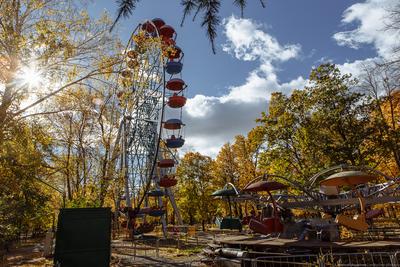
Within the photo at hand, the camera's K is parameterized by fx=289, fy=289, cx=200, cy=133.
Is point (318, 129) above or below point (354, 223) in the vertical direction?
above

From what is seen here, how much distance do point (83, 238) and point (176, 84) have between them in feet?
71.2

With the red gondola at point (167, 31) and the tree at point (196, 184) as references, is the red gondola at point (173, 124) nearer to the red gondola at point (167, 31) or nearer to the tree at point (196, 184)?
the red gondola at point (167, 31)

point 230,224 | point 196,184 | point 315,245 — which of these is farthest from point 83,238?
point 196,184

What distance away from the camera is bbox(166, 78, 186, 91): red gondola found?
2714 cm

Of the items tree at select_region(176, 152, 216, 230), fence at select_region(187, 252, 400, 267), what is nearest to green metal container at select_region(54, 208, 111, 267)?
fence at select_region(187, 252, 400, 267)

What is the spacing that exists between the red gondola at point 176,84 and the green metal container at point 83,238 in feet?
68.7

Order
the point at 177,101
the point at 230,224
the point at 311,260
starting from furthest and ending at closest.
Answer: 1. the point at 177,101
2. the point at 230,224
3. the point at 311,260

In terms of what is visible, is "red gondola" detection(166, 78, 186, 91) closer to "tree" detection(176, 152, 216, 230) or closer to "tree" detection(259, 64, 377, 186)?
"tree" detection(259, 64, 377, 186)

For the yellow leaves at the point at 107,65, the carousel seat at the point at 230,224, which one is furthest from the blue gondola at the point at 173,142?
the yellow leaves at the point at 107,65

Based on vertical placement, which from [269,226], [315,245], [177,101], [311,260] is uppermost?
[177,101]

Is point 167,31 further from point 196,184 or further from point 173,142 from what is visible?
point 196,184

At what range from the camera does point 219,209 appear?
138ft

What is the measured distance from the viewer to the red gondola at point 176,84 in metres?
27.1

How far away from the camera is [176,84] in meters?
27.3
